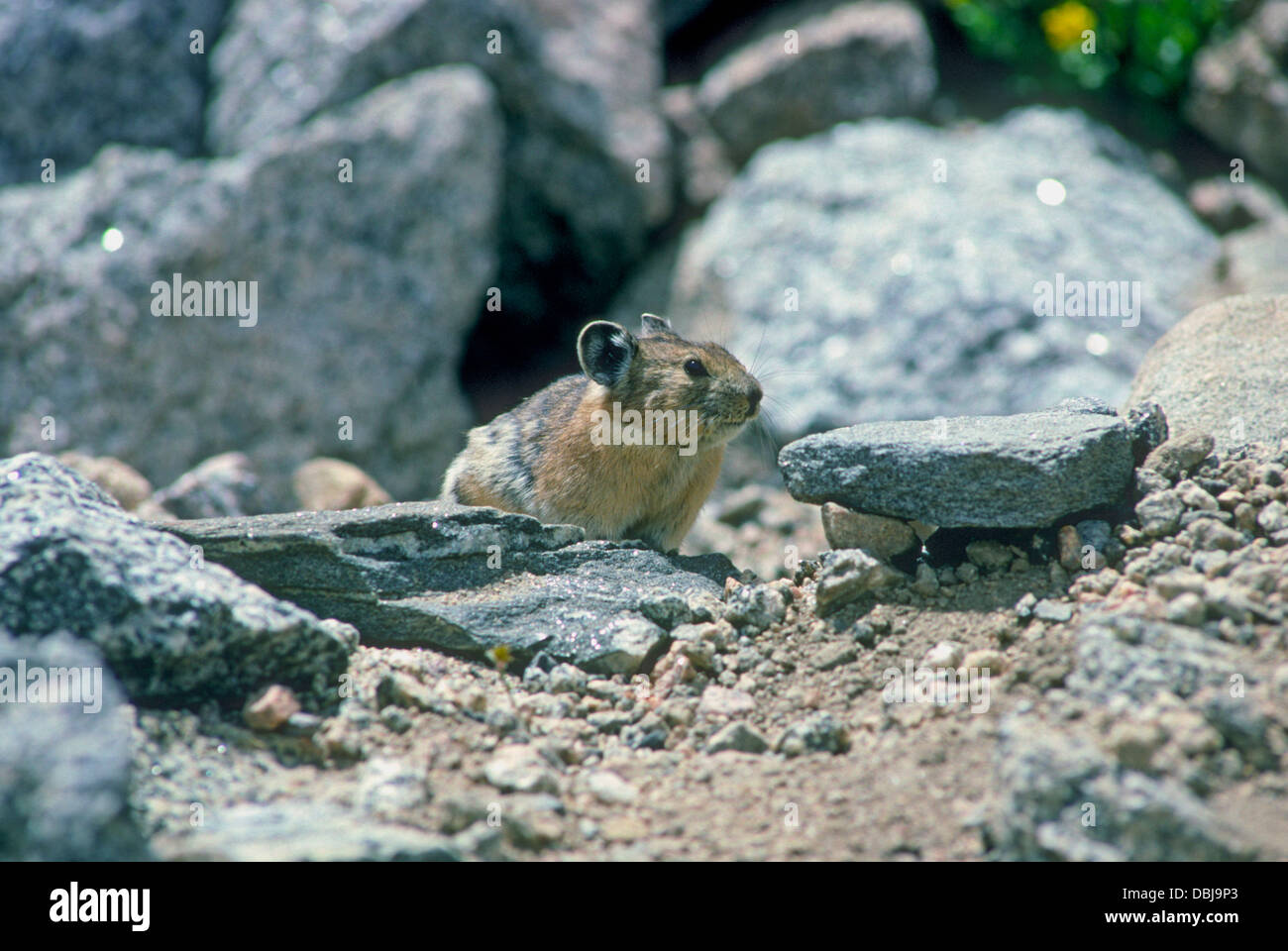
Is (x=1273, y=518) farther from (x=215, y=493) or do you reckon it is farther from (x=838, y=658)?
(x=215, y=493)

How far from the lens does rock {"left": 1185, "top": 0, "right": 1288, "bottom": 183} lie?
11781mm

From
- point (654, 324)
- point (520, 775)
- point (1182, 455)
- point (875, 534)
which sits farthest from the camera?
point (654, 324)

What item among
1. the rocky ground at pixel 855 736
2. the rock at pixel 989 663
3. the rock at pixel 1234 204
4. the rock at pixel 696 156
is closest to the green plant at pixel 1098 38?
the rock at pixel 1234 204

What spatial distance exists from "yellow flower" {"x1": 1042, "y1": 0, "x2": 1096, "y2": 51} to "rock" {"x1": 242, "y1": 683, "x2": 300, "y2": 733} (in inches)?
424

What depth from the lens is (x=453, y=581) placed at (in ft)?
21.2

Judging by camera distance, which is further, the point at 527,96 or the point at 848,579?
the point at 527,96

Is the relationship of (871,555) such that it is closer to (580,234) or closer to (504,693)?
(504,693)

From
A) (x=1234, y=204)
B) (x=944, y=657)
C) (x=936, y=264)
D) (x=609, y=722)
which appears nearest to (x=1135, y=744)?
(x=944, y=657)

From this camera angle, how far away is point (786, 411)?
36.3ft

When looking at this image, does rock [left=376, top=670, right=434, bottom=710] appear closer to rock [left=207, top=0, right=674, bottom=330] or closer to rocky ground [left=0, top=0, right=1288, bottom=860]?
rocky ground [left=0, top=0, right=1288, bottom=860]

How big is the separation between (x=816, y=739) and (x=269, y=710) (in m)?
2.44

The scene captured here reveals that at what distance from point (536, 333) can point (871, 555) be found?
7.71m

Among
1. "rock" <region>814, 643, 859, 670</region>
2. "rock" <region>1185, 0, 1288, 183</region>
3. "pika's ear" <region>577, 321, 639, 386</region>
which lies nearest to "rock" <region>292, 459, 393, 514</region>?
"pika's ear" <region>577, 321, 639, 386</region>

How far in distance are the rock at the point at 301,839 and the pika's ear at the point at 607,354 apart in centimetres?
379
